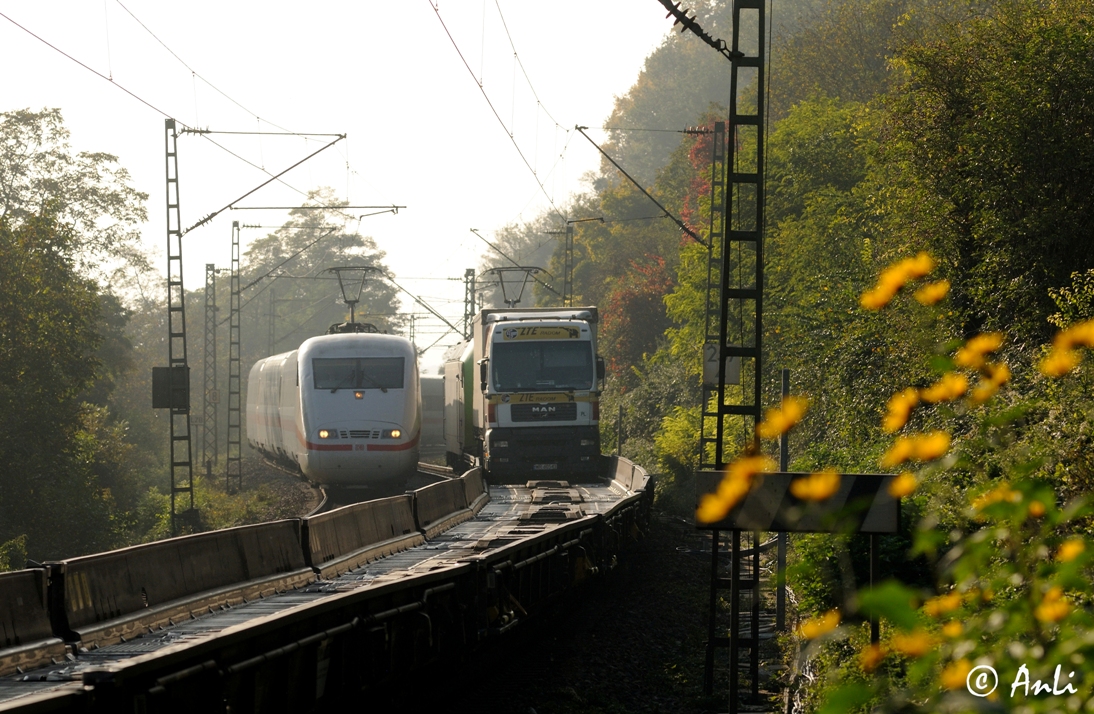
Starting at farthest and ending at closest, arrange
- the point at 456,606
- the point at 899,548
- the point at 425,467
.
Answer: the point at 425,467 < the point at 899,548 < the point at 456,606

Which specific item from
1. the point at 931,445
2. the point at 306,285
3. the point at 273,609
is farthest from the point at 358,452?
the point at 306,285

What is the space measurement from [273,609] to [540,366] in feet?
53.7

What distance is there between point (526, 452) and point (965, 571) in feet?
78.5

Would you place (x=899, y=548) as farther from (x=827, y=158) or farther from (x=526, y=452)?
(x=827, y=158)

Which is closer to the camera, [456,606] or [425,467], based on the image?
[456,606]

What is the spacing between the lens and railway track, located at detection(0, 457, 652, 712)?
6.28 m

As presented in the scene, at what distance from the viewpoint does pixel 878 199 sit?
73.4 feet

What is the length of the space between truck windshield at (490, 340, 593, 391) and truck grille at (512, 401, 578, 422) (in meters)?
0.38

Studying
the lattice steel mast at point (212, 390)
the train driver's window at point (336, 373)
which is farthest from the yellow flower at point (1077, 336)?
the lattice steel mast at point (212, 390)

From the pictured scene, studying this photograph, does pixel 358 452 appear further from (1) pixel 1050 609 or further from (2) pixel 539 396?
(1) pixel 1050 609

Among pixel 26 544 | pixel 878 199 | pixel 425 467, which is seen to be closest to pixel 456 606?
pixel 878 199

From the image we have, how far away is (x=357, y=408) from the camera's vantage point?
2681 cm

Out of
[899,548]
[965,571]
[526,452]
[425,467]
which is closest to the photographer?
[965,571]

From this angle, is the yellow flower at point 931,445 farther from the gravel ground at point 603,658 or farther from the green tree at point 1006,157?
the green tree at point 1006,157
